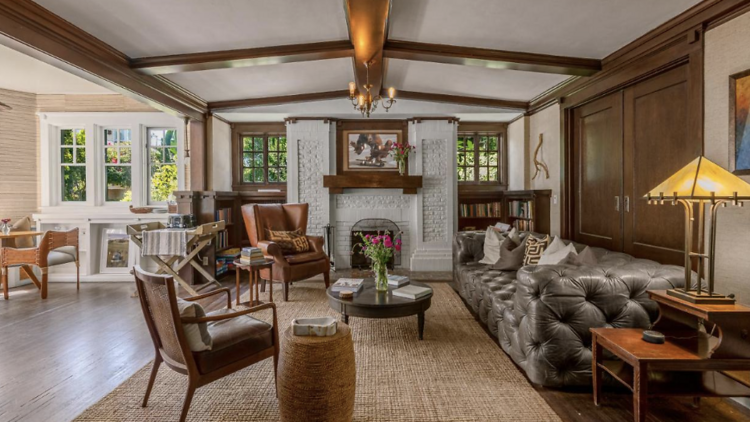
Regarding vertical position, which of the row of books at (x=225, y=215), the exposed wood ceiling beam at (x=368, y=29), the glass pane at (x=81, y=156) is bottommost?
the row of books at (x=225, y=215)

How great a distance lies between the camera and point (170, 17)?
9.48 feet

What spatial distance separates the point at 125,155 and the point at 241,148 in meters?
1.75

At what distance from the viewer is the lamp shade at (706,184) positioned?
1799mm

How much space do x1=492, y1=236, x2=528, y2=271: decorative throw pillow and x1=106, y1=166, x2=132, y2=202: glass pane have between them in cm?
550

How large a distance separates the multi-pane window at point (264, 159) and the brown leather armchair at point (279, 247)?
59.7 inches

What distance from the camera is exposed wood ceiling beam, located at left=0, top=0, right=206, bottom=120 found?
8.27 feet

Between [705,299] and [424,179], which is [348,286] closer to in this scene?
[705,299]

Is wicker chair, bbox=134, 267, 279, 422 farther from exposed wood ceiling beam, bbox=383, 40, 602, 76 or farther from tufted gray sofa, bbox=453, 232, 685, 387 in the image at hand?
exposed wood ceiling beam, bbox=383, 40, 602, 76

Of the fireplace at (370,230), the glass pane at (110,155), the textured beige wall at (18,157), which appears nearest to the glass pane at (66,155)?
the textured beige wall at (18,157)

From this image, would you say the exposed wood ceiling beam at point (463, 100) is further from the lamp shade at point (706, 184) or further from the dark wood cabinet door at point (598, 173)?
the lamp shade at point (706, 184)

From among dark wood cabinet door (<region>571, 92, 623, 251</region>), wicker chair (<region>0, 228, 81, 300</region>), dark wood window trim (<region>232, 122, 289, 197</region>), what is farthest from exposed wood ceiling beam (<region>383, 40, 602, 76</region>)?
wicker chair (<region>0, 228, 81, 300</region>)

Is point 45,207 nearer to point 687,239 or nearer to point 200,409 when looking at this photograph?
point 200,409

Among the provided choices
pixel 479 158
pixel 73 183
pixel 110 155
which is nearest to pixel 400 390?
pixel 479 158

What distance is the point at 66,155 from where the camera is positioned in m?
5.56
